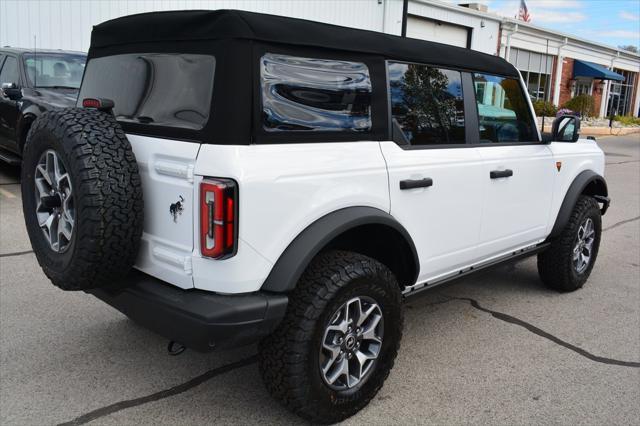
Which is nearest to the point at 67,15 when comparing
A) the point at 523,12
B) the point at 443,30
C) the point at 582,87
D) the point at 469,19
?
the point at 443,30

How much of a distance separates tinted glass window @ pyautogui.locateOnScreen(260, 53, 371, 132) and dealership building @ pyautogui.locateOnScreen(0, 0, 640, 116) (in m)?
2.32

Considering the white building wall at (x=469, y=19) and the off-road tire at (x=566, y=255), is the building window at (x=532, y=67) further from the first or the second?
the off-road tire at (x=566, y=255)

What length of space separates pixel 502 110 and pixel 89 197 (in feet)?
9.51

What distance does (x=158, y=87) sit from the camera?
280cm

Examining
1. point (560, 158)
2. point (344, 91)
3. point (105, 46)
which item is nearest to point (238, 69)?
point (344, 91)

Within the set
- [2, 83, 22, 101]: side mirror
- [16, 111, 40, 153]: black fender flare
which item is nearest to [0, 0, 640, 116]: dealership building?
[16, 111, 40, 153]: black fender flare

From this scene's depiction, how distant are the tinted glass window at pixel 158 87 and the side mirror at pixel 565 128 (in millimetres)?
2913

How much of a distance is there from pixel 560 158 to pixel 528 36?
27.1 meters

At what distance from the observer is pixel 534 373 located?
343 centimetres

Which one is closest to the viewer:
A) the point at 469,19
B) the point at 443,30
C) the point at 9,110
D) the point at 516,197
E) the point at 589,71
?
the point at 516,197

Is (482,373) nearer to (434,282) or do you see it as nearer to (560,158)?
(434,282)

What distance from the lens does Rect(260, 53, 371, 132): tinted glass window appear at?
2.56 metres

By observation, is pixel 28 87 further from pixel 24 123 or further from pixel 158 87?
pixel 158 87

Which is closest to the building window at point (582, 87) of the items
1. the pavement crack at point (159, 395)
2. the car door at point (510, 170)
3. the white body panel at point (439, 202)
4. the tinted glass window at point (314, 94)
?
the car door at point (510, 170)
